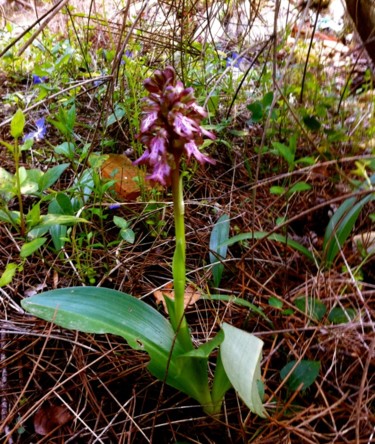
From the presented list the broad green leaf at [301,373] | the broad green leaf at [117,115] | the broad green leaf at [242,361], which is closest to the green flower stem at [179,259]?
the broad green leaf at [242,361]

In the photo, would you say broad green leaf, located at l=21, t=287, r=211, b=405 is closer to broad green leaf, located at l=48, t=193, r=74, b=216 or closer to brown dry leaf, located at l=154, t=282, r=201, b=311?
brown dry leaf, located at l=154, t=282, r=201, b=311

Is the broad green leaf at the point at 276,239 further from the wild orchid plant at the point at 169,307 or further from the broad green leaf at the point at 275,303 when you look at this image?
the wild orchid plant at the point at 169,307

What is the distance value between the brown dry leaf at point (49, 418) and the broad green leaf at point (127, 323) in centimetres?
27

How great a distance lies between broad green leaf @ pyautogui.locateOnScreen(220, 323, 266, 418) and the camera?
30.7 inches

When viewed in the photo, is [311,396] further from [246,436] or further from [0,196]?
[0,196]

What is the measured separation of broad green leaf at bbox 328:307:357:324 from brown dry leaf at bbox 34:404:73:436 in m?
0.70

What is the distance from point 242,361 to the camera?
2.61 feet

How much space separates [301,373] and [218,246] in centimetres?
45

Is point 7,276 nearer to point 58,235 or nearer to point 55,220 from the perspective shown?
point 55,220

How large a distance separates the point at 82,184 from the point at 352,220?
2.73ft

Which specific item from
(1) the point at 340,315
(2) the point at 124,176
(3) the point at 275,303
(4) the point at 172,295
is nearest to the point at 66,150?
(2) the point at 124,176

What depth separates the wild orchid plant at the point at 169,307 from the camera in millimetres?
895

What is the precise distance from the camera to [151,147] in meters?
0.91

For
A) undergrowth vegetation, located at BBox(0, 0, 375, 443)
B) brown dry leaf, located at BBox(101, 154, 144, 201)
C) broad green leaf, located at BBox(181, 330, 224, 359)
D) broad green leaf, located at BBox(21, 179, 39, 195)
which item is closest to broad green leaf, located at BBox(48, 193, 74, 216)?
undergrowth vegetation, located at BBox(0, 0, 375, 443)
